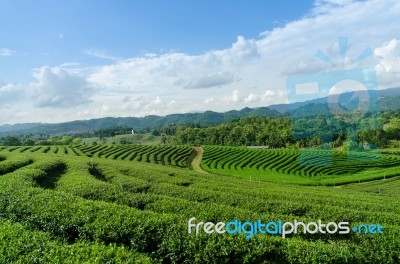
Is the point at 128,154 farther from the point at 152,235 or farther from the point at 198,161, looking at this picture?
the point at 152,235

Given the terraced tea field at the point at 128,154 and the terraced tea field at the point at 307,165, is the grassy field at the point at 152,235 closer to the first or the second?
the terraced tea field at the point at 307,165

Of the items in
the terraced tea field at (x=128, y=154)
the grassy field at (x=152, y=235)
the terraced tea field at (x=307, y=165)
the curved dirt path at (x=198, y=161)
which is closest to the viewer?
the grassy field at (x=152, y=235)

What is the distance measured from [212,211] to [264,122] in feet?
471

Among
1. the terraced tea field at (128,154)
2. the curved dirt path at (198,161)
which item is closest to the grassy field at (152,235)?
the curved dirt path at (198,161)

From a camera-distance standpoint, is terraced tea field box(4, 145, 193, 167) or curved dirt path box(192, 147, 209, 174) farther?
curved dirt path box(192, 147, 209, 174)

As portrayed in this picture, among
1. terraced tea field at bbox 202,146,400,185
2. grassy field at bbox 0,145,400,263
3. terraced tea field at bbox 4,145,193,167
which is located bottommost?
terraced tea field at bbox 202,146,400,185

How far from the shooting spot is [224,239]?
32.1 ft

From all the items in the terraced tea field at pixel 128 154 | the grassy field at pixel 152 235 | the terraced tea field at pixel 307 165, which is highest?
the grassy field at pixel 152 235

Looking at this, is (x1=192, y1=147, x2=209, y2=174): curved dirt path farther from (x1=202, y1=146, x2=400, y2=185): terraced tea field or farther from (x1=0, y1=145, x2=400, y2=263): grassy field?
(x1=0, y1=145, x2=400, y2=263): grassy field

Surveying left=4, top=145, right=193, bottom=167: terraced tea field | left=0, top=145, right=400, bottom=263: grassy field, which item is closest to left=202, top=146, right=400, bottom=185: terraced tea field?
left=4, top=145, right=193, bottom=167: terraced tea field

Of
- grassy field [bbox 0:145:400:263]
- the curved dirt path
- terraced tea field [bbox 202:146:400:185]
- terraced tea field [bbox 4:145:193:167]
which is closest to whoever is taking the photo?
grassy field [bbox 0:145:400:263]

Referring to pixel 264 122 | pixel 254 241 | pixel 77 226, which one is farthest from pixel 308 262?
pixel 264 122

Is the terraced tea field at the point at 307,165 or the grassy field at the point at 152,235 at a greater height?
the grassy field at the point at 152,235

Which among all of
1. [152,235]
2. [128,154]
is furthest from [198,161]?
[152,235]
